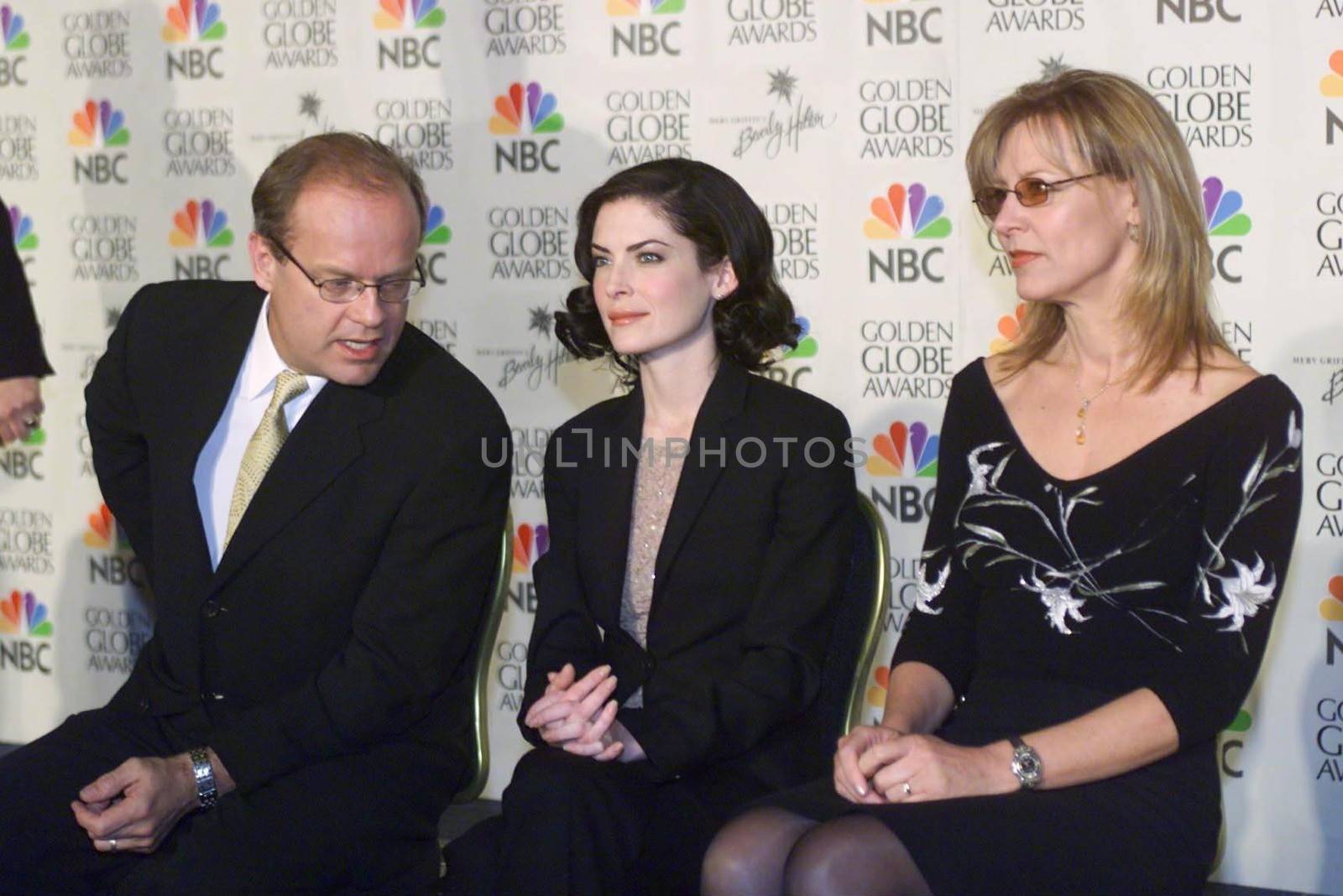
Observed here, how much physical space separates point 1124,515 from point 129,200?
3.42 meters

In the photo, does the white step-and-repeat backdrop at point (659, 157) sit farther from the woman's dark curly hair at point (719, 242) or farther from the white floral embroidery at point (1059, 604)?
the white floral embroidery at point (1059, 604)

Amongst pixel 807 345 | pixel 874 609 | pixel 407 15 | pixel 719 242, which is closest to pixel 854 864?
pixel 874 609

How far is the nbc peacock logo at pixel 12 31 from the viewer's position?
4.79m

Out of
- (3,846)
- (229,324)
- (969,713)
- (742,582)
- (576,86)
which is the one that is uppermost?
(576,86)

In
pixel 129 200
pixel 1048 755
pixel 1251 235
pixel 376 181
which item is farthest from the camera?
pixel 129 200

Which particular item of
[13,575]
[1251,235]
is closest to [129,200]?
[13,575]

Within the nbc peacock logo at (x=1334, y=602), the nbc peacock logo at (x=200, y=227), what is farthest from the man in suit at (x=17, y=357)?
the nbc peacock logo at (x=1334, y=602)

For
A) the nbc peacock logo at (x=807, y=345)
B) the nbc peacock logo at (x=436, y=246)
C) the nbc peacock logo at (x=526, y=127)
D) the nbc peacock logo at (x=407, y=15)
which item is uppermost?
the nbc peacock logo at (x=407, y=15)

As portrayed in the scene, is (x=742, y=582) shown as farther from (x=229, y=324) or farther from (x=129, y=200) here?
(x=129, y=200)

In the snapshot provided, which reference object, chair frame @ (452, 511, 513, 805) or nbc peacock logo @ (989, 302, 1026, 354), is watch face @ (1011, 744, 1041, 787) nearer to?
chair frame @ (452, 511, 513, 805)

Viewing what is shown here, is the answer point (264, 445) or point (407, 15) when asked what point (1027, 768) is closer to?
point (264, 445)

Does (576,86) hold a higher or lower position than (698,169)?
higher

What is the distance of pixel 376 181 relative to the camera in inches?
106

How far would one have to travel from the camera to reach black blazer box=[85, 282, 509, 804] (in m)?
2.66
